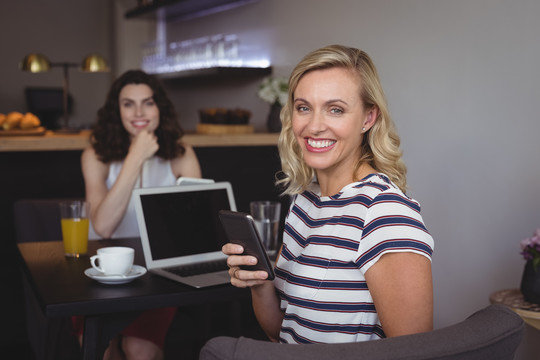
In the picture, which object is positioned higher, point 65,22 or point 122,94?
point 65,22

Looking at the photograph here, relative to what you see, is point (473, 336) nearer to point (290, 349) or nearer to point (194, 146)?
point (290, 349)

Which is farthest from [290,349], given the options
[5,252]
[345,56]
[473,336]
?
[5,252]

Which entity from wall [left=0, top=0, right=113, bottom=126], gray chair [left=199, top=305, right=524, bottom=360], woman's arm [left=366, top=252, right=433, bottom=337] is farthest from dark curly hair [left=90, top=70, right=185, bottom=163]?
wall [left=0, top=0, right=113, bottom=126]

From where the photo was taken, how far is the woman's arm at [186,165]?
264cm

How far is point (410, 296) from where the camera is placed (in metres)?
1.07

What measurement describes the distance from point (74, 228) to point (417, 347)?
4.44 feet

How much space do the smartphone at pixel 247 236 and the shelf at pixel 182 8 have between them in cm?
335

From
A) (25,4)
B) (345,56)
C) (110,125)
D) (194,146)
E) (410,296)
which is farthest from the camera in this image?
(25,4)

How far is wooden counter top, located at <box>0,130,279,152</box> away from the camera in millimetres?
3205

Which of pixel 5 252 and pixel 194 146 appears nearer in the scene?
pixel 5 252

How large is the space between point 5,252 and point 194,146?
1158 millimetres

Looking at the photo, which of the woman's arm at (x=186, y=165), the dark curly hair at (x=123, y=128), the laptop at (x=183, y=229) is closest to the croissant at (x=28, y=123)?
the dark curly hair at (x=123, y=128)

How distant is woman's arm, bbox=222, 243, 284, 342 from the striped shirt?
76 mm

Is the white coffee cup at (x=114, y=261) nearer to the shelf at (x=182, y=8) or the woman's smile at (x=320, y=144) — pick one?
the woman's smile at (x=320, y=144)
